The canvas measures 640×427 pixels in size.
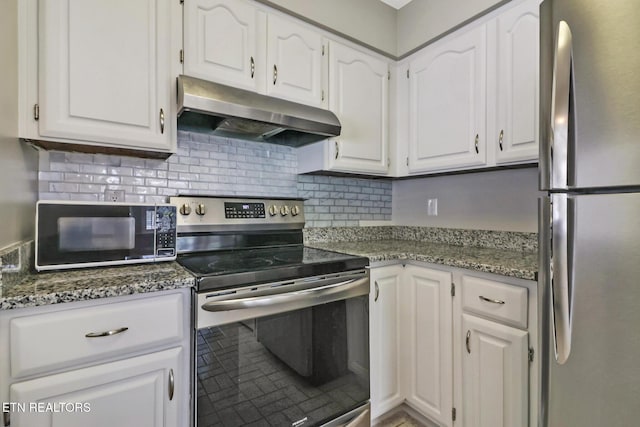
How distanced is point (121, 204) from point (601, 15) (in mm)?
1709

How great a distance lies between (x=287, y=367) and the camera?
1285 millimetres

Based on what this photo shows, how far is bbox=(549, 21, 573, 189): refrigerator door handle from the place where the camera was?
88 centimetres

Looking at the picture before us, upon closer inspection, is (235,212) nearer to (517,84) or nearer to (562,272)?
(562,272)

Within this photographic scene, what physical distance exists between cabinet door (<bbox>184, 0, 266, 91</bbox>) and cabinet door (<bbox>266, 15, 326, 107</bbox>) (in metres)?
0.08

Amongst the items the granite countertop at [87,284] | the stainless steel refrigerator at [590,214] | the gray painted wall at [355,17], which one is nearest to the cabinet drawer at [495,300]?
the stainless steel refrigerator at [590,214]

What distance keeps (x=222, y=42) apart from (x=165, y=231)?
0.97 metres

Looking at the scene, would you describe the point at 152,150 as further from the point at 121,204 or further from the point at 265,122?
the point at 265,122

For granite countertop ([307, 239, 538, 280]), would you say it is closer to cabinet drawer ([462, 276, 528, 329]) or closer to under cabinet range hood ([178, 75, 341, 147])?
cabinet drawer ([462, 276, 528, 329])

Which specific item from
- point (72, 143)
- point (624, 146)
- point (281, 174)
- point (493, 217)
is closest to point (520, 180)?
point (493, 217)

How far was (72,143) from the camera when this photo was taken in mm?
1191

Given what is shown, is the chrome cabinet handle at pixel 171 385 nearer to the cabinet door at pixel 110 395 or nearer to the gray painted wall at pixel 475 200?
the cabinet door at pixel 110 395

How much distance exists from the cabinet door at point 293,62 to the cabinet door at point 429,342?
118cm

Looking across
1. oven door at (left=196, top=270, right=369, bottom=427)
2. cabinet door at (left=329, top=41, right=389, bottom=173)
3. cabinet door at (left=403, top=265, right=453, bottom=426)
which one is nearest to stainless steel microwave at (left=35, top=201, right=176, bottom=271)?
oven door at (left=196, top=270, right=369, bottom=427)

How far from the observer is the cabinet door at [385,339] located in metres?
1.62
